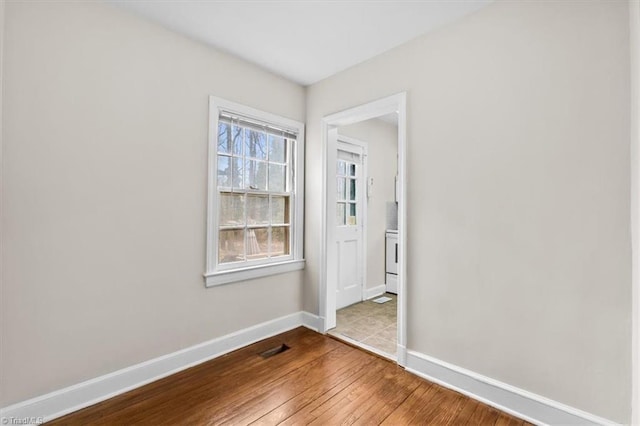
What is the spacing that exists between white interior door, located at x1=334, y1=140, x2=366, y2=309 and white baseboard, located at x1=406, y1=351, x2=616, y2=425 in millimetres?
1607

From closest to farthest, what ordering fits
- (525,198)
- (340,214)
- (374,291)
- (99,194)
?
(525,198) < (99,194) < (340,214) < (374,291)

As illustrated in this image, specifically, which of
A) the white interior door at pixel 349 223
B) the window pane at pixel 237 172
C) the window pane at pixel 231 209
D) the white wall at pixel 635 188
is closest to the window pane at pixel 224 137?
the window pane at pixel 237 172

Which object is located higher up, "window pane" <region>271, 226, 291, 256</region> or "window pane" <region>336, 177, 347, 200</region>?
"window pane" <region>336, 177, 347, 200</region>

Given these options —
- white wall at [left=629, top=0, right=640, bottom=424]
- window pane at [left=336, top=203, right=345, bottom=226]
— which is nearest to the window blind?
window pane at [left=336, top=203, right=345, bottom=226]

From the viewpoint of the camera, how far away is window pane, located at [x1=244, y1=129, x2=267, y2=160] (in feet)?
9.23

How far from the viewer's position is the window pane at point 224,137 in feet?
8.59

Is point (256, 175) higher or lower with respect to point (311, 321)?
higher

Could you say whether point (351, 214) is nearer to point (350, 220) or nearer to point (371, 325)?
point (350, 220)

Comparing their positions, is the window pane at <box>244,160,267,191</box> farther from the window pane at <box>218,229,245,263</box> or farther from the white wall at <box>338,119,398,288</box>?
the white wall at <box>338,119,398,288</box>

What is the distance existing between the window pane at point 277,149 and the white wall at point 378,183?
4.27ft

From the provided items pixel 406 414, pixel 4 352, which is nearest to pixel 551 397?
pixel 406 414

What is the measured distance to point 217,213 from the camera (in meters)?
2.54

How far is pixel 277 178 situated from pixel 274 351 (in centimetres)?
170

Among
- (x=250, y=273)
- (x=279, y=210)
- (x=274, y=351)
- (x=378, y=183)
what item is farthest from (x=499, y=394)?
(x=378, y=183)
